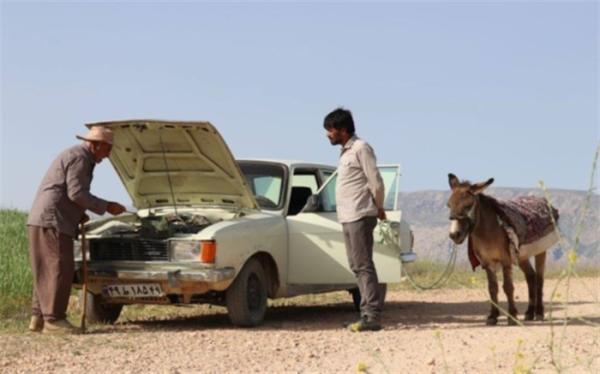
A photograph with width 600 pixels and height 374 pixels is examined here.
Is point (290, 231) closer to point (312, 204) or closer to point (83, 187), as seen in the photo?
point (312, 204)

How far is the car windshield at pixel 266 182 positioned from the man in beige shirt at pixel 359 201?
4.23ft

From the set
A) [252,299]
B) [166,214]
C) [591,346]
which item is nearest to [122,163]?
[166,214]

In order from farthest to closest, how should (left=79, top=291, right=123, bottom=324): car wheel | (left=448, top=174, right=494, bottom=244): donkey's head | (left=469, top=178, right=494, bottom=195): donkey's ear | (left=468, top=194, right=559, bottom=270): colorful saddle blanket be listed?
(left=468, top=194, right=559, bottom=270): colorful saddle blanket < (left=79, top=291, right=123, bottom=324): car wheel < (left=469, top=178, right=494, bottom=195): donkey's ear < (left=448, top=174, right=494, bottom=244): donkey's head

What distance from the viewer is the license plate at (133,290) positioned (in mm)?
9625

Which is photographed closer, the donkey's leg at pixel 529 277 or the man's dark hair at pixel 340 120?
the man's dark hair at pixel 340 120

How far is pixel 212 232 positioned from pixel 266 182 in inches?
73.4

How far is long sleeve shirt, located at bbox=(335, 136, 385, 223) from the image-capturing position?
9.66 metres

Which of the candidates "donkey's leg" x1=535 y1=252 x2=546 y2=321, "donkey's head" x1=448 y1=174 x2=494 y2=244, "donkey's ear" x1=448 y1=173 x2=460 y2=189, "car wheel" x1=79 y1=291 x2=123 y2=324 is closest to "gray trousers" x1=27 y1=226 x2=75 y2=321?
"car wheel" x1=79 y1=291 x2=123 y2=324

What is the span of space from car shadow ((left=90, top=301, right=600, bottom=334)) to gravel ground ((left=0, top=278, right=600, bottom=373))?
14 mm

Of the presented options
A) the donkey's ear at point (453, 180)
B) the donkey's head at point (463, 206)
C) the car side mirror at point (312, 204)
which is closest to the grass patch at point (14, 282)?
the car side mirror at point (312, 204)

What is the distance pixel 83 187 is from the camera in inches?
370

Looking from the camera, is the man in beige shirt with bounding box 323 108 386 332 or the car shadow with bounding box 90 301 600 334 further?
the car shadow with bounding box 90 301 600 334

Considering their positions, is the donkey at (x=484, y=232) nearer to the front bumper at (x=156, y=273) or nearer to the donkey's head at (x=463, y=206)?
the donkey's head at (x=463, y=206)

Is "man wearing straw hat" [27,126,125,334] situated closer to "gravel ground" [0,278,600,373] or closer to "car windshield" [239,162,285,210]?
"gravel ground" [0,278,600,373]
